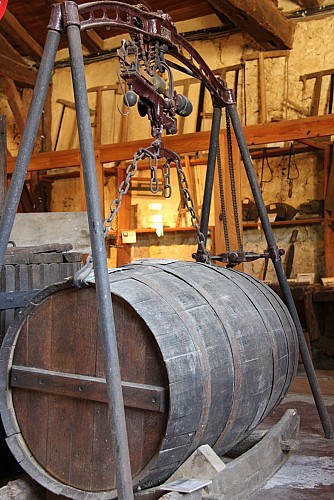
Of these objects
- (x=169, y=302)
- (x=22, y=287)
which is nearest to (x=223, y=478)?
(x=169, y=302)

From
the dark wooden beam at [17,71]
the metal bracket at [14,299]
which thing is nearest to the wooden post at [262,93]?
the dark wooden beam at [17,71]

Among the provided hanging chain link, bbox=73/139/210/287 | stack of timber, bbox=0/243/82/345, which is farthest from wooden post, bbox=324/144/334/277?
stack of timber, bbox=0/243/82/345

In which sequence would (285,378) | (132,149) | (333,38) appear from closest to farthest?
1. (285,378)
2. (132,149)
3. (333,38)

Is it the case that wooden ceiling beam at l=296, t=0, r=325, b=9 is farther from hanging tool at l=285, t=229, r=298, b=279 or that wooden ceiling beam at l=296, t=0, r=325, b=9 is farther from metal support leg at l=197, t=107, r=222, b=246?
metal support leg at l=197, t=107, r=222, b=246

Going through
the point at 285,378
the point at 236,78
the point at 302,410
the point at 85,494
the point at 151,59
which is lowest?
the point at 302,410

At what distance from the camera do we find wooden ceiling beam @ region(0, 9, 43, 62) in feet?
28.4

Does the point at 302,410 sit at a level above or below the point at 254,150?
below

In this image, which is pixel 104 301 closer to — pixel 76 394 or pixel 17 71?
pixel 76 394

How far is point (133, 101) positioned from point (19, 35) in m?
7.00

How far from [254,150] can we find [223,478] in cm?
610

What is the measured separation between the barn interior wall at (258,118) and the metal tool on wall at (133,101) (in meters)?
4.52

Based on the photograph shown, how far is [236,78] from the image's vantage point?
830 cm

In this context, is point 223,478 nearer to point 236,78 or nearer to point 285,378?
point 285,378

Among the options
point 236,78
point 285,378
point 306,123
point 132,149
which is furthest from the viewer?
point 236,78
